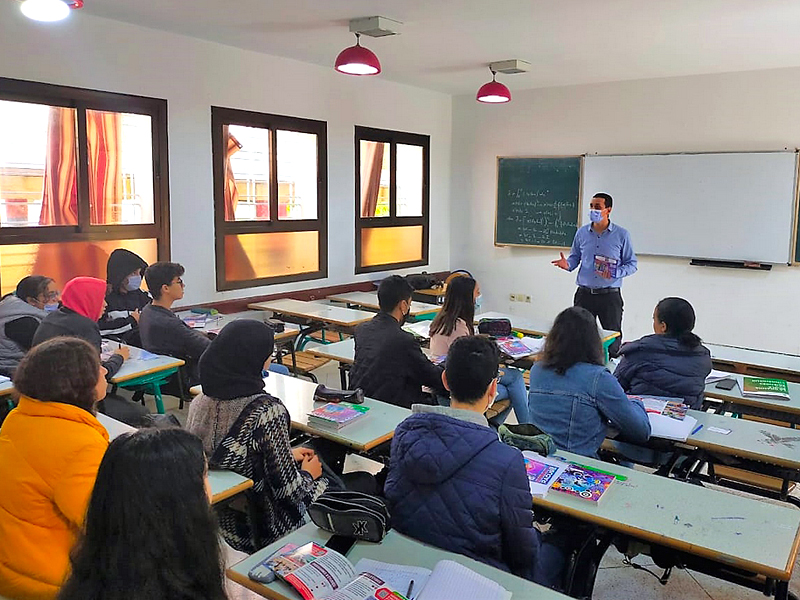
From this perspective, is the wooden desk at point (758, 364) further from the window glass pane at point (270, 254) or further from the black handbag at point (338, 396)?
the window glass pane at point (270, 254)

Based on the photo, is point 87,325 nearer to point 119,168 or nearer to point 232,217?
point 119,168

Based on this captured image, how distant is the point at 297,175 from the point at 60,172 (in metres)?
2.29

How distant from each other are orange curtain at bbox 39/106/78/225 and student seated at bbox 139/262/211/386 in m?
1.28

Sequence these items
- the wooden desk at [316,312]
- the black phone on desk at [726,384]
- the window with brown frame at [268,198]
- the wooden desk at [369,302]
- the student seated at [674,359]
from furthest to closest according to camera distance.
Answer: the window with brown frame at [268,198] → the wooden desk at [369,302] → the wooden desk at [316,312] → the black phone on desk at [726,384] → the student seated at [674,359]

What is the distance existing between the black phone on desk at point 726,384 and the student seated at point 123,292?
3.79 metres

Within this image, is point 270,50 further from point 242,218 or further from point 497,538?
point 497,538

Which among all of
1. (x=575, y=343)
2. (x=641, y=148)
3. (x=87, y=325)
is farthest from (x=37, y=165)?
(x=641, y=148)

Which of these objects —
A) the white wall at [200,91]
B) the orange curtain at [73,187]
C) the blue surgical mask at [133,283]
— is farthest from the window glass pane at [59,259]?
the white wall at [200,91]

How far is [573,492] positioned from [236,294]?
178 inches

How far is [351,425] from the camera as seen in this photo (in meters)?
2.70

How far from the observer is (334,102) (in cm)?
669

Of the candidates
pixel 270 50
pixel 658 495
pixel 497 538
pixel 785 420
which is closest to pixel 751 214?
pixel 785 420

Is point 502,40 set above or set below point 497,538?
above

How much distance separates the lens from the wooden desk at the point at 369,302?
557 centimetres
